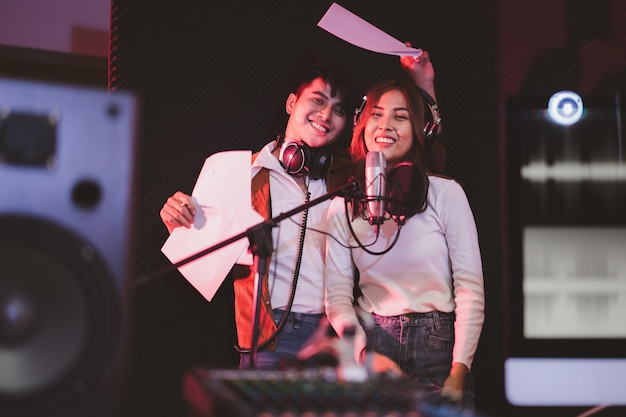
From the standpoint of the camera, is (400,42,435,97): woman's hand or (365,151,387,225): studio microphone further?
(400,42,435,97): woman's hand

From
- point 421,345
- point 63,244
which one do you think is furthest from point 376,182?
point 63,244

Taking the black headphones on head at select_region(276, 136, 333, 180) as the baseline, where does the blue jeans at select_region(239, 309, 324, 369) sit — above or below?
below

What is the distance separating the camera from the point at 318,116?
2.71 metres

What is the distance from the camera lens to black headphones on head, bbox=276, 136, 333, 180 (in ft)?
8.39

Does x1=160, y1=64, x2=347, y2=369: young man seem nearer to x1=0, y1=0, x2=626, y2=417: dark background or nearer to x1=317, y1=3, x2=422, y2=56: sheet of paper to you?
x1=0, y1=0, x2=626, y2=417: dark background

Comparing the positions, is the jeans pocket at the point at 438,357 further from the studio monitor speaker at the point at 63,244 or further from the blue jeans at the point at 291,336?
the studio monitor speaker at the point at 63,244

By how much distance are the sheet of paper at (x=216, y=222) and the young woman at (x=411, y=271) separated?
0.36m

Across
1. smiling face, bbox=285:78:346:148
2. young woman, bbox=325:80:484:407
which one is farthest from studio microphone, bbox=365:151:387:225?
smiling face, bbox=285:78:346:148

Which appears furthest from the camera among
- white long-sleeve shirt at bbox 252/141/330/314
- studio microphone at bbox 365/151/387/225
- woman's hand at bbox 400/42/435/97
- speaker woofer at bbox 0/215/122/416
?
woman's hand at bbox 400/42/435/97

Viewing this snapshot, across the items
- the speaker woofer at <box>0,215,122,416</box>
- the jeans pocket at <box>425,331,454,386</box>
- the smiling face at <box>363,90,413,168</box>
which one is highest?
the smiling face at <box>363,90,413,168</box>

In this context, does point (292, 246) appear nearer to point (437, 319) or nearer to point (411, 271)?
point (411, 271)

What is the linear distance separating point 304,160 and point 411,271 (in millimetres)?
643

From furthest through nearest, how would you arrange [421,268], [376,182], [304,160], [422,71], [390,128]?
[422,71], [304,160], [390,128], [421,268], [376,182]

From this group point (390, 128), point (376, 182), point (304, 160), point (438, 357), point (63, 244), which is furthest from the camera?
point (304, 160)
